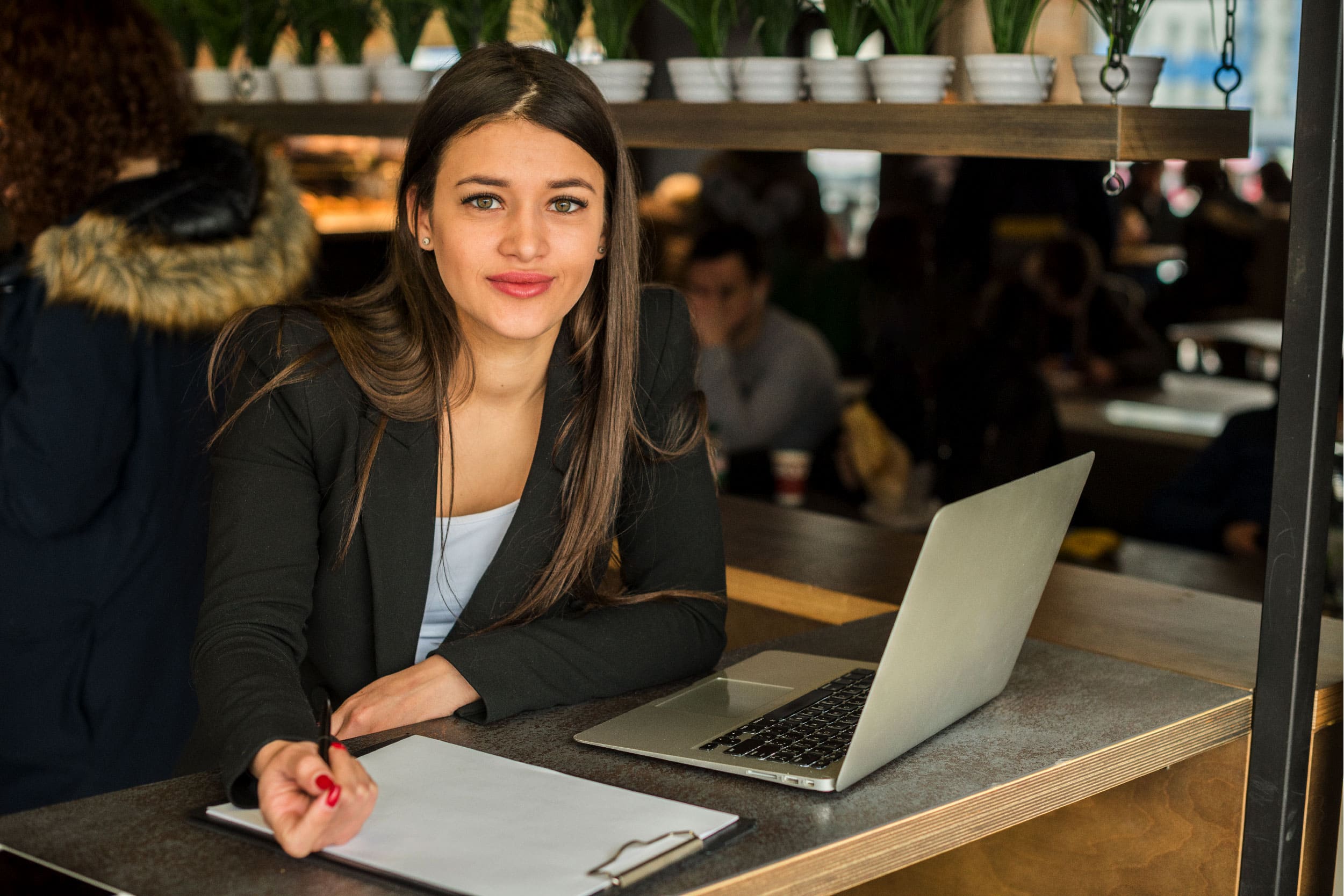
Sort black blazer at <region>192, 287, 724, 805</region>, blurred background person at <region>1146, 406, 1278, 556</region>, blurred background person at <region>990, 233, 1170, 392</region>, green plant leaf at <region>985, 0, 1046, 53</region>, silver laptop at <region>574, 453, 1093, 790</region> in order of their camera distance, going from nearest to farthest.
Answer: silver laptop at <region>574, 453, 1093, 790</region> → black blazer at <region>192, 287, 724, 805</region> → green plant leaf at <region>985, 0, 1046, 53</region> → blurred background person at <region>1146, 406, 1278, 556</region> → blurred background person at <region>990, 233, 1170, 392</region>

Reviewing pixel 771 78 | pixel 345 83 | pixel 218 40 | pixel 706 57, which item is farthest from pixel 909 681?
pixel 218 40

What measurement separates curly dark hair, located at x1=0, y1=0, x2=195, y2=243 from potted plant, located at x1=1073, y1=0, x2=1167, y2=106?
1379 millimetres

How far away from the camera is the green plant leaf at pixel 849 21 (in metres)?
1.91

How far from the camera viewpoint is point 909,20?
5.98ft

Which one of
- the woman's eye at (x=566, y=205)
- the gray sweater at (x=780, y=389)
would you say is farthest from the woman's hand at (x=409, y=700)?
the gray sweater at (x=780, y=389)

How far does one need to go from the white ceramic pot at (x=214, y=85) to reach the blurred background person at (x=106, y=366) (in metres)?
0.69

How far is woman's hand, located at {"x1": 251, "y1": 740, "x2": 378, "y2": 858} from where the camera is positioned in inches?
38.4

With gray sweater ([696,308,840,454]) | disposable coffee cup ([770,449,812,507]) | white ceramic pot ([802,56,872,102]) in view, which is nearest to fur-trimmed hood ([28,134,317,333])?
white ceramic pot ([802,56,872,102])

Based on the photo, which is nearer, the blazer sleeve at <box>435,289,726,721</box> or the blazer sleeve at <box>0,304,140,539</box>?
the blazer sleeve at <box>435,289,726,721</box>

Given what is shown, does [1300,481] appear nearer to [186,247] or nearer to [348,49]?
[186,247]

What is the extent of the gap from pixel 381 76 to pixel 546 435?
1.28 meters

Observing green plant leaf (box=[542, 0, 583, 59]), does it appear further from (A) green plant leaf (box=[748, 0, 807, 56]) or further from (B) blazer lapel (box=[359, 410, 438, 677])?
(B) blazer lapel (box=[359, 410, 438, 677])

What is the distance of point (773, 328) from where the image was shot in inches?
149

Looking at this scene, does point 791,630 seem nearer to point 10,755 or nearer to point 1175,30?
point 10,755
